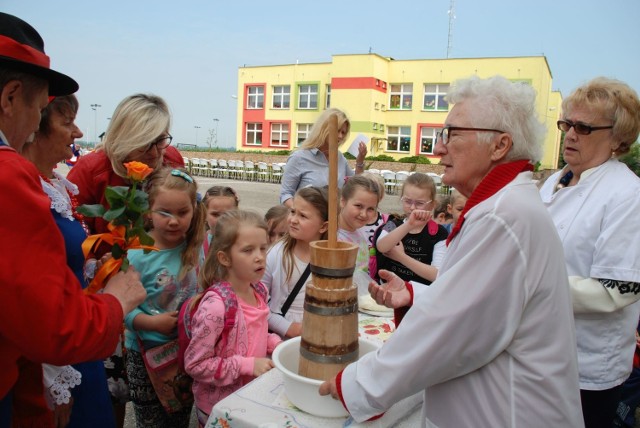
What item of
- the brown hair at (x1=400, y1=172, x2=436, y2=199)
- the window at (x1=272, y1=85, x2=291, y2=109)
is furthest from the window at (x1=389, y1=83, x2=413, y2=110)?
the brown hair at (x1=400, y1=172, x2=436, y2=199)

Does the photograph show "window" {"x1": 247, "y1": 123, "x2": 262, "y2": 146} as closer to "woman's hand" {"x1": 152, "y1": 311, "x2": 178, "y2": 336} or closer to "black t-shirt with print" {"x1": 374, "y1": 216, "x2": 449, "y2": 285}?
"black t-shirt with print" {"x1": 374, "y1": 216, "x2": 449, "y2": 285}

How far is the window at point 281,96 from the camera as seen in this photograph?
3600 centimetres

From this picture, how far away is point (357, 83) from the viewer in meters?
32.1

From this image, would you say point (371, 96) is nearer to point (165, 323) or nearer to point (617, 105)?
point (617, 105)

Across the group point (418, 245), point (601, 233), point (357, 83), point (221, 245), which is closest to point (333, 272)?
point (221, 245)

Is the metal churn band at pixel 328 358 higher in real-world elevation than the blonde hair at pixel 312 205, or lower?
lower

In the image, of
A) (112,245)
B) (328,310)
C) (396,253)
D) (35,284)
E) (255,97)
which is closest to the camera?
(35,284)

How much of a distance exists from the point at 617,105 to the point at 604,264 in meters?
0.76

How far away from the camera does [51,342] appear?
1199 millimetres

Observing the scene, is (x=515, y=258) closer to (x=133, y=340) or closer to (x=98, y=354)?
(x=98, y=354)

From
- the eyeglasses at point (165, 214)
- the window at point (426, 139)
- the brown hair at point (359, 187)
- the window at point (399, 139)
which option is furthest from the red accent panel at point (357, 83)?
the eyeglasses at point (165, 214)

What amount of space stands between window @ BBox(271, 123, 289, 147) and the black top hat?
34.9 metres

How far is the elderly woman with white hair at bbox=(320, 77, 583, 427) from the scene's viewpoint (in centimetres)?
124

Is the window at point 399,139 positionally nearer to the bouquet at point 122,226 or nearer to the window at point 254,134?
the window at point 254,134
